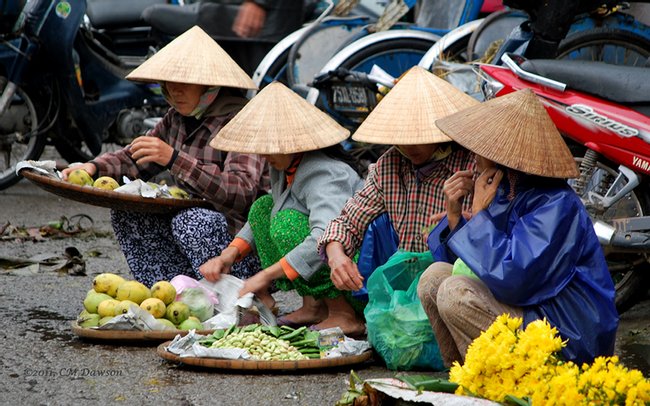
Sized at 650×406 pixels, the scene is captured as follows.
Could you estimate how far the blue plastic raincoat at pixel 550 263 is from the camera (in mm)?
3445

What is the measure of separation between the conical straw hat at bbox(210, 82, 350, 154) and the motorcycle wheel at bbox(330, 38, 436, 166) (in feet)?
9.66

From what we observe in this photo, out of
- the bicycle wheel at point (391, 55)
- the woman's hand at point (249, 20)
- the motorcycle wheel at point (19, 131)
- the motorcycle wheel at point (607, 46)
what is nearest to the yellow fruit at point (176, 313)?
the motorcycle wheel at point (607, 46)

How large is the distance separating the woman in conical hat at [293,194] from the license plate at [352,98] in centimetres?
240

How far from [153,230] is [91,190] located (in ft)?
1.71

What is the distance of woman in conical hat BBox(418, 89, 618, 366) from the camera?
11.4 feet

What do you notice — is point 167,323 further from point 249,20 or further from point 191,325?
point 249,20

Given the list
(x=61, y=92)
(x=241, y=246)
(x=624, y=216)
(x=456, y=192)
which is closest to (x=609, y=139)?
(x=624, y=216)

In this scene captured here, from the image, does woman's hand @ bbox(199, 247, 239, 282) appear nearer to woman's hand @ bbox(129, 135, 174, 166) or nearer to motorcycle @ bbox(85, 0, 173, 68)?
woman's hand @ bbox(129, 135, 174, 166)

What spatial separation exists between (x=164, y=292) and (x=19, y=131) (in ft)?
16.2

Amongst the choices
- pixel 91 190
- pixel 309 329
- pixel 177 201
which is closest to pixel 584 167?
pixel 309 329

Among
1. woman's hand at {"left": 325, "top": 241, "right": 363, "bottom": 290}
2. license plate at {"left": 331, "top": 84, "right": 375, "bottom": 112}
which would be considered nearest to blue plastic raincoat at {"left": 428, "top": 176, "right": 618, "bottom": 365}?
woman's hand at {"left": 325, "top": 241, "right": 363, "bottom": 290}

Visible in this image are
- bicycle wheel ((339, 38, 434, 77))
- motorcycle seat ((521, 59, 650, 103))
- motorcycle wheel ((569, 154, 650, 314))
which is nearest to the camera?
motorcycle seat ((521, 59, 650, 103))

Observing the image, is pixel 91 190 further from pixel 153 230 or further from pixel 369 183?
pixel 369 183

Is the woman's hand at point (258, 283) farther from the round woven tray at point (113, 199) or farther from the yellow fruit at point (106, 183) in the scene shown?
the yellow fruit at point (106, 183)
